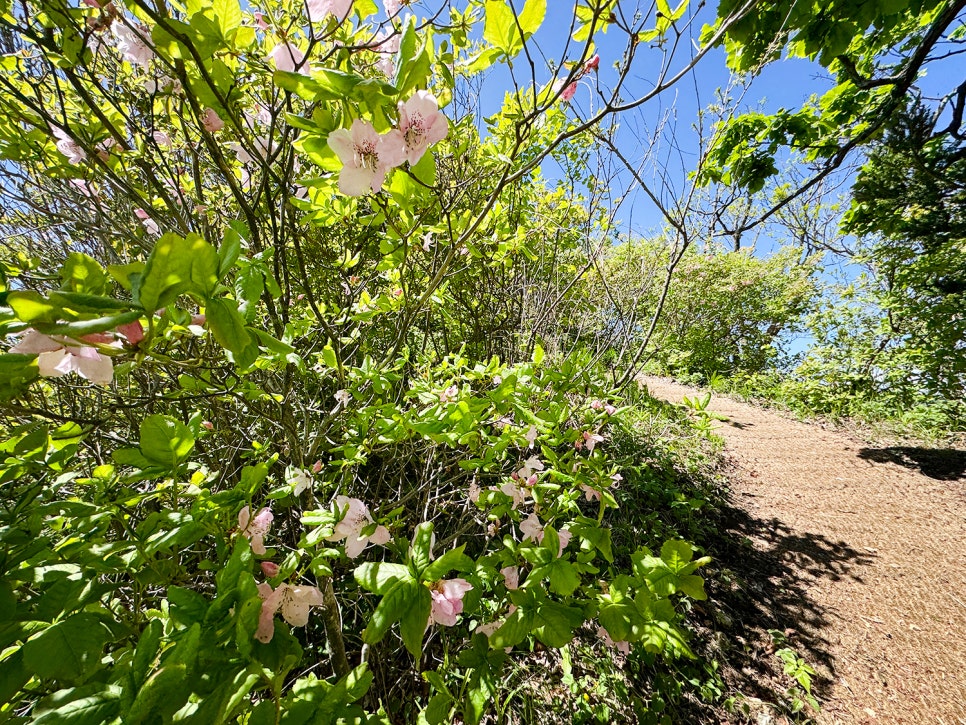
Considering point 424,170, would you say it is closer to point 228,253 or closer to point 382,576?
point 228,253

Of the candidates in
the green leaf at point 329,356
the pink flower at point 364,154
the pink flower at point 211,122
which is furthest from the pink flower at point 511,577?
the pink flower at point 211,122

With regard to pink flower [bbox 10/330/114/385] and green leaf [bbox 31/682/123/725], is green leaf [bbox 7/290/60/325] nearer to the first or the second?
pink flower [bbox 10/330/114/385]

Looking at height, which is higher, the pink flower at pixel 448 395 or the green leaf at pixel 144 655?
the pink flower at pixel 448 395

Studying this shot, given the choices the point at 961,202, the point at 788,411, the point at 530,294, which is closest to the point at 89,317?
the point at 530,294

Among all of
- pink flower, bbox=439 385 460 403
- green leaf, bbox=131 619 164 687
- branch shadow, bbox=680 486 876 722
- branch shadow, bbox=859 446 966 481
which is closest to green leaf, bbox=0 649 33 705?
green leaf, bbox=131 619 164 687

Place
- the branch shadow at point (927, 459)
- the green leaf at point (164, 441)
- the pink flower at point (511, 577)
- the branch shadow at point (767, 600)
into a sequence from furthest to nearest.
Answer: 1. the branch shadow at point (927, 459)
2. the branch shadow at point (767, 600)
3. the pink flower at point (511, 577)
4. the green leaf at point (164, 441)

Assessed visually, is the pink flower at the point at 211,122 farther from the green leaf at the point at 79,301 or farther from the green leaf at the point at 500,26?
the green leaf at the point at 79,301

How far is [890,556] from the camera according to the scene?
144 inches

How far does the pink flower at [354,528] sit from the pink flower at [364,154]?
0.75 m

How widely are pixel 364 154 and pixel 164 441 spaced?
2.04 ft

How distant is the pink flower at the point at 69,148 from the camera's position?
117 centimetres

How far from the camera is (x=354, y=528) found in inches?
40.1

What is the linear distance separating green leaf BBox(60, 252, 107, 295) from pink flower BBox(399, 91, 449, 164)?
454 mm

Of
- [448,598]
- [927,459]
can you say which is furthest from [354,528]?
[927,459]
